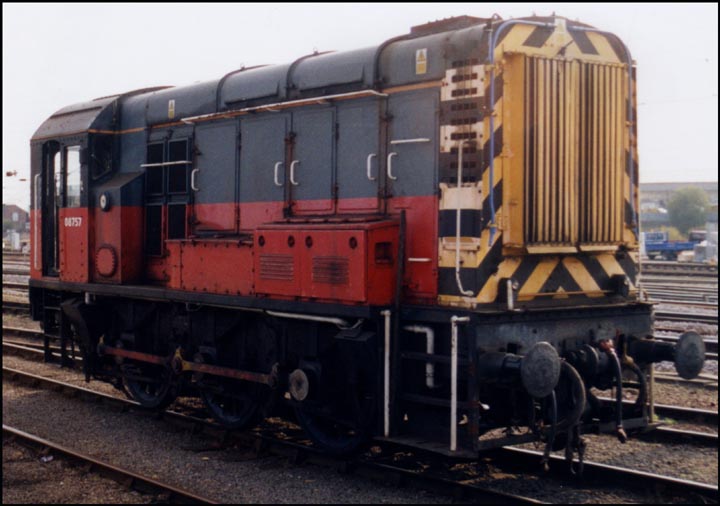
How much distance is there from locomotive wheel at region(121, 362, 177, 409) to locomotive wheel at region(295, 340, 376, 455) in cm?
231

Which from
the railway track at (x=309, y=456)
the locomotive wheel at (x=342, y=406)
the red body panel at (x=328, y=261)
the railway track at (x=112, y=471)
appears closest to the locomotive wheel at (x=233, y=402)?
the railway track at (x=309, y=456)

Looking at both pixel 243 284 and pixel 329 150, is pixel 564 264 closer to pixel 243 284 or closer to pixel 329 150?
pixel 329 150

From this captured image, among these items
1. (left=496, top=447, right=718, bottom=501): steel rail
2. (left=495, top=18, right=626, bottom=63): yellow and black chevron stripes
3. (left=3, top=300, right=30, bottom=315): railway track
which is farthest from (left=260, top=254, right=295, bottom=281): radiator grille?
(left=3, top=300, right=30, bottom=315): railway track

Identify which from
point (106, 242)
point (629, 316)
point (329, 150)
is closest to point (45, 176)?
point (106, 242)

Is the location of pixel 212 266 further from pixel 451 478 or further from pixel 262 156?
pixel 451 478

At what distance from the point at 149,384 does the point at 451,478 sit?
4789 mm

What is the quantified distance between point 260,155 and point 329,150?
1.12m

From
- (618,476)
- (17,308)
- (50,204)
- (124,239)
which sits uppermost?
(50,204)

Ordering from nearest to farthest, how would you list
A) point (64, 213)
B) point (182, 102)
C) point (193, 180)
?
point (193, 180) → point (182, 102) → point (64, 213)

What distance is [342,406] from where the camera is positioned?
761 cm

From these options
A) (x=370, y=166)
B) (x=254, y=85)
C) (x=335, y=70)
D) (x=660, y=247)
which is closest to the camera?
(x=370, y=166)

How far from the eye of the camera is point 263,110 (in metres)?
8.83

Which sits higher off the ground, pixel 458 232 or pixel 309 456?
pixel 458 232

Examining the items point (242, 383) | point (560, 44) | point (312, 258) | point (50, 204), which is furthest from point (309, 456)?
point (50, 204)
